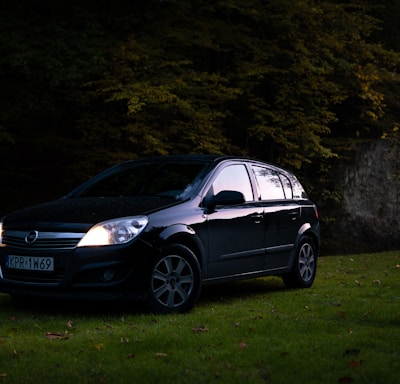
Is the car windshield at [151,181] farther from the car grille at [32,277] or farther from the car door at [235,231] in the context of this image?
the car grille at [32,277]

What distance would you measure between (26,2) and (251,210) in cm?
1077

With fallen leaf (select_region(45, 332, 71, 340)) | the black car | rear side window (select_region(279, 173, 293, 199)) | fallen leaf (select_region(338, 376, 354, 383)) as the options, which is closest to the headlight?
the black car

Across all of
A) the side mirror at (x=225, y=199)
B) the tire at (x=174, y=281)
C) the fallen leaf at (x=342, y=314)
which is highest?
the side mirror at (x=225, y=199)

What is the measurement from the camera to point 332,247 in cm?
2683

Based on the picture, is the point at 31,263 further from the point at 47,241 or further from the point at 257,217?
the point at 257,217

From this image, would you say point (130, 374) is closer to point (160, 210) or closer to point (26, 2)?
point (160, 210)

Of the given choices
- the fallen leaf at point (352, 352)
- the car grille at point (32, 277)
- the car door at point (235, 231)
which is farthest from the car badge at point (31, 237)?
the fallen leaf at point (352, 352)

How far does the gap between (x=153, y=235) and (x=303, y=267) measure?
12.1ft

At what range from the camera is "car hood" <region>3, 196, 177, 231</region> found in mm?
8422

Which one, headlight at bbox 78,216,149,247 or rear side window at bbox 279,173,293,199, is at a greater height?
rear side window at bbox 279,173,293,199

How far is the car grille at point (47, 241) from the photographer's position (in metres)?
8.28

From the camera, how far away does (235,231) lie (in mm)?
9695

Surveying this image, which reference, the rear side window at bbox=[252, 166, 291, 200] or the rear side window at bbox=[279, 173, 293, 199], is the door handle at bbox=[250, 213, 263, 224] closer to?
the rear side window at bbox=[252, 166, 291, 200]

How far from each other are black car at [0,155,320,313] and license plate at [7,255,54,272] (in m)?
0.01
